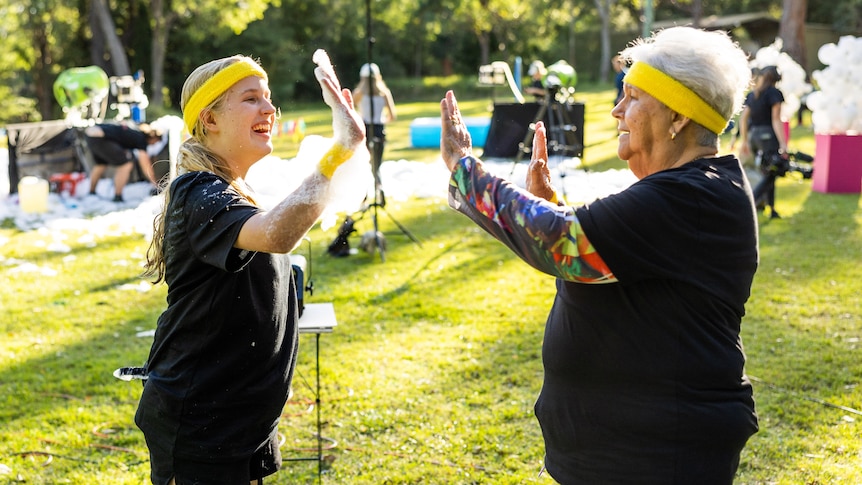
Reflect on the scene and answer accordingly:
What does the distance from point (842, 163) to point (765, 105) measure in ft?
7.98

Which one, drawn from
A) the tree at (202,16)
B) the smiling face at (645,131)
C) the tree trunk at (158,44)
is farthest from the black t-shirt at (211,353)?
the tree trunk at (158,44)

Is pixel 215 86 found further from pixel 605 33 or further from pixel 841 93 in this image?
pixel 605 33

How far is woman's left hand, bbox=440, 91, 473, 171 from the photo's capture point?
1938 millimetres

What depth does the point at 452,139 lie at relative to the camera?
6.42ft

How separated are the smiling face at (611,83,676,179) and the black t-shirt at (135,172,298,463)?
0.97 metres

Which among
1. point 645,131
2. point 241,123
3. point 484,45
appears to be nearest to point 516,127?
point 241,123

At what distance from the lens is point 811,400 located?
457 cm

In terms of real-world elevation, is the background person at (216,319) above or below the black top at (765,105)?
above

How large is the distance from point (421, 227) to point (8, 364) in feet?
16.8

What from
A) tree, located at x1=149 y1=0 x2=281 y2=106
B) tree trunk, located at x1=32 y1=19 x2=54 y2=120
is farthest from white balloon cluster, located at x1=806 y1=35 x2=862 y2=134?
tree trunk, located at x1=32 y1=19 x2=54 y2=120

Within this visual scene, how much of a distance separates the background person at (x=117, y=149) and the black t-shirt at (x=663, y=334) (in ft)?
36.2

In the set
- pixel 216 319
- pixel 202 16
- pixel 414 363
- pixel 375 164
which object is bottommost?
pixel 414 363

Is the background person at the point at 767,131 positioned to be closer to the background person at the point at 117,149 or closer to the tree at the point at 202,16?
the background person at the point at 117,149

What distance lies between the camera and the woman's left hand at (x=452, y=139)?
6.36 ft
